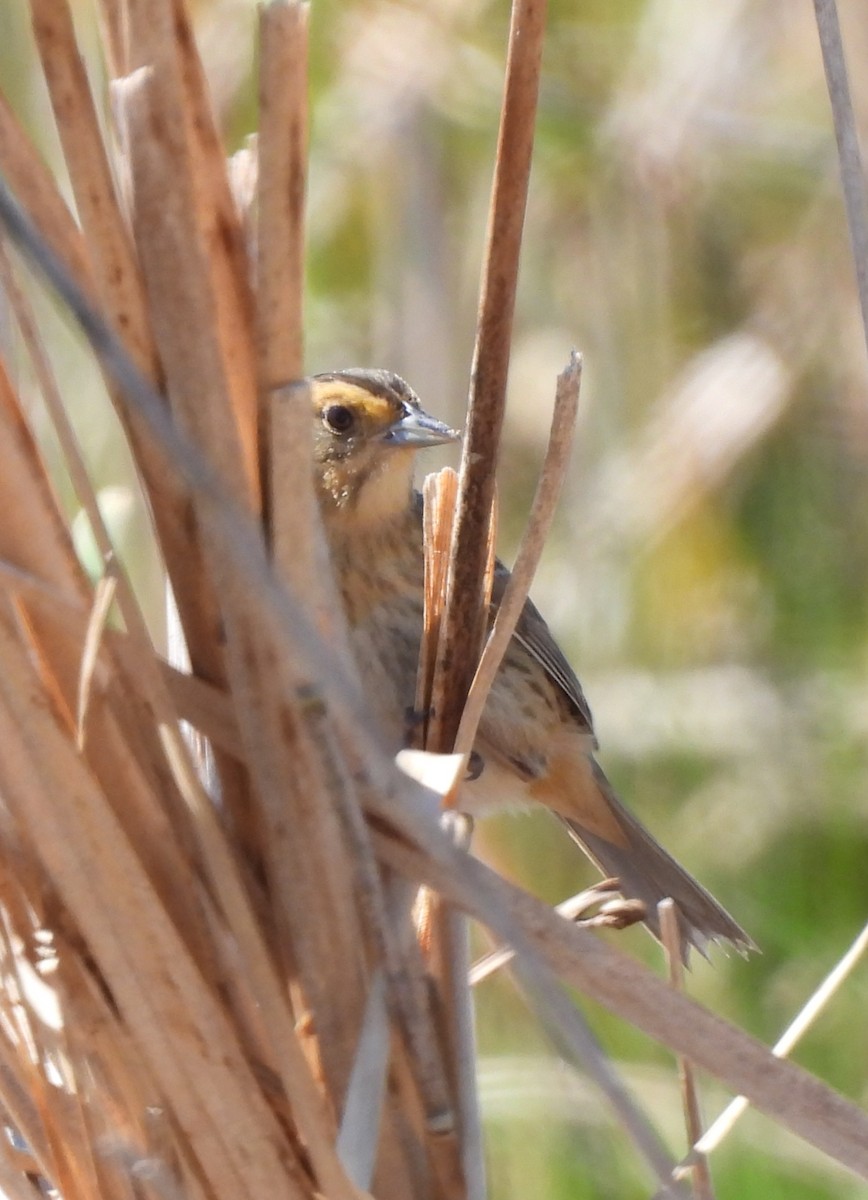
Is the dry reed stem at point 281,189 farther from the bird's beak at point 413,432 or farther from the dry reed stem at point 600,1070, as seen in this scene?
the bird's beak at point 413,432

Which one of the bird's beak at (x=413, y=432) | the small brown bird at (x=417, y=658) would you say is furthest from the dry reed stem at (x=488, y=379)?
the bird's beak at (x=413, y=432)

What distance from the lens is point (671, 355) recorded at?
3449 millimetres

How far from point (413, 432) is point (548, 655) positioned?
1.58 ft

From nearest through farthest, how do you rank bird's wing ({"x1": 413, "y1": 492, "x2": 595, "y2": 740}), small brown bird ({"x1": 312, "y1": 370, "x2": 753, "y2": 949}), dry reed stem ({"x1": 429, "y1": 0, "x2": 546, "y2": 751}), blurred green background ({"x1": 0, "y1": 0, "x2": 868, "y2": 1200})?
dry reed stem ({"x1": 429, "y1": 0, "x2": 546, "y2": 751})
small brown bird ({"x1": 312, "y1": 370, "x2": 753, "y2": 949})
bird's wing ({"x1": 413, "y1": 492, "x2": 595, "y2": 740})
blurred green background ({"x1": 0, "y1": 0, "x2": 868, "y2": 1200})

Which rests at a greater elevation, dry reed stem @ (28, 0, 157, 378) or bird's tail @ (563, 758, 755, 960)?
dry reed stem @ (28, 0, 157, 378)

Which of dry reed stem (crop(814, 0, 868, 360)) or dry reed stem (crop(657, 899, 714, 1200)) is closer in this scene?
dry reed stem (crop(814, 0, 868, 360))

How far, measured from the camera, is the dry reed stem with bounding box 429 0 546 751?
126 cm

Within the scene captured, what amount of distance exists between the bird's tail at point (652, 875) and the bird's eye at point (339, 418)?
0.74m

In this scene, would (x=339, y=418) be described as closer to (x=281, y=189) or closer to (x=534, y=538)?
(x=534, y=538)

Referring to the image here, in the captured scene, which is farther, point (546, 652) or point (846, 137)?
point (546, 652)

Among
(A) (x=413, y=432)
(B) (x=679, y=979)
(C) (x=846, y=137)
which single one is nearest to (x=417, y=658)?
(A) (x=413, y=432)

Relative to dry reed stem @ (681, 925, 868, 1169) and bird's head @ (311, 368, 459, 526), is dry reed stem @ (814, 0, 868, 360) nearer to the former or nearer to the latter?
dry reed stem @ (681, 925, 868, 1169)

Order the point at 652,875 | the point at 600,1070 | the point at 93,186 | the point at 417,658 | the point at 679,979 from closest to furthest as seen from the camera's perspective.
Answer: the point at 600,1070 → the point at 93,186 → the point at 679,979 → the point at 417,658 → the point at 652,875

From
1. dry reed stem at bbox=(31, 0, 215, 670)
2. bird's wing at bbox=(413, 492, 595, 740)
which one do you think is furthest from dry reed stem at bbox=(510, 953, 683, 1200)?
bird's wing at bbox=(413, 492, 595, 740)
